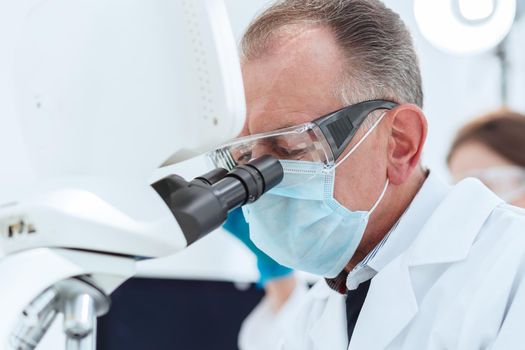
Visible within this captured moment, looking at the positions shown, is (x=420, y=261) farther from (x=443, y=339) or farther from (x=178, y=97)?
(x=178, y=97)

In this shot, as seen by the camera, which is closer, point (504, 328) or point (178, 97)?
point (178, 97)

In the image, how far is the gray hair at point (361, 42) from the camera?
112cm

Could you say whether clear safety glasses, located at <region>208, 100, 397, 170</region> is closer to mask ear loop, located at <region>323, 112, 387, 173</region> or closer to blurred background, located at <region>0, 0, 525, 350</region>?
mask ear loop, located at <region>323, 112, 387, 173</region>

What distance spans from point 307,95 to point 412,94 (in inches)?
9.5

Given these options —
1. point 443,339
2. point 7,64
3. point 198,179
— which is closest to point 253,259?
point 7,64

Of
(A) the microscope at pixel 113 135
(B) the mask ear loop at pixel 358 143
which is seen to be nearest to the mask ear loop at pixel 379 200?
(B) the mask ear loop at pixel 358 143

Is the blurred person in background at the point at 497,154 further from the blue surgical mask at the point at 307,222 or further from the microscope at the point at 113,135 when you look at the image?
the microscope at the point at 113,135

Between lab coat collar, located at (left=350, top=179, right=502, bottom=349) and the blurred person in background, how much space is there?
45.4 inches

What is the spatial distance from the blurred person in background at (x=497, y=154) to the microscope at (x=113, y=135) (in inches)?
67.4

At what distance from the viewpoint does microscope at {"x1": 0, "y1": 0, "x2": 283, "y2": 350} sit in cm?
60

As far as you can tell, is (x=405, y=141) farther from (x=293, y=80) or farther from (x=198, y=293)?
(x=198, y=293)

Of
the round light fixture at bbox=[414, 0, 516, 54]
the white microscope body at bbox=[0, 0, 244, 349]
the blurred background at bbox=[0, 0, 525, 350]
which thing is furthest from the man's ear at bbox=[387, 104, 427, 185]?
the blurred background at bbox=[0, 0, 525, 350]

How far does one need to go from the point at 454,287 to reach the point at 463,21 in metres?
1.10

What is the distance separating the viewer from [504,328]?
33.9 inches
